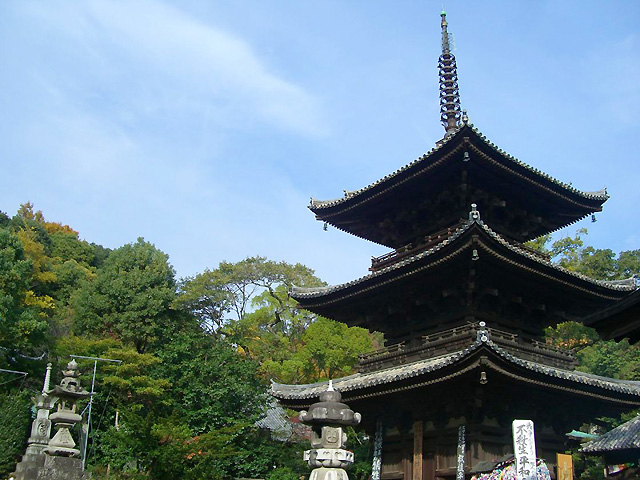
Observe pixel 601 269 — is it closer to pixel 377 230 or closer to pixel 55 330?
pixel 377 230

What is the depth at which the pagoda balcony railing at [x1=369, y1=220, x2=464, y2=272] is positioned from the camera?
1945 centimetres

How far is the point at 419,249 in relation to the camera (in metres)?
20.1

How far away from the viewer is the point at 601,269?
43.3 metres

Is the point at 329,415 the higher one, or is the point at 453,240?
the point at 453,240

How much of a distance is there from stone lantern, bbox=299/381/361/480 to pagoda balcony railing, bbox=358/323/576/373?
6599mm

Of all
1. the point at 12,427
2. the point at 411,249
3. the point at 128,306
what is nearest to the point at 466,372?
the point at 411,249

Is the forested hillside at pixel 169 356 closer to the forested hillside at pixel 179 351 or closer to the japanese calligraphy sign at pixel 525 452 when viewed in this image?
the forested hillside at pixel 179 351

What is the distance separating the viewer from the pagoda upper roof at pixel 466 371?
14.8 meters

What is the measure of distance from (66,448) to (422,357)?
10940mm

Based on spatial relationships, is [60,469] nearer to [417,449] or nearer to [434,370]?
[417,449]

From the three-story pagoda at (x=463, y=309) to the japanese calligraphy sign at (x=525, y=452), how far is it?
3395 millimetres

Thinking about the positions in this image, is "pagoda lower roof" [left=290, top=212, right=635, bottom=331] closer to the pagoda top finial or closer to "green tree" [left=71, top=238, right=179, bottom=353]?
the pagoda top finial

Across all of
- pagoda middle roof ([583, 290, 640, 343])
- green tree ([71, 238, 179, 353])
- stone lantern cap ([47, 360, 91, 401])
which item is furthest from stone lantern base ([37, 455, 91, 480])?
green tree ([71, 238, 179, 353])

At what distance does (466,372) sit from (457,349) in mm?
2237
